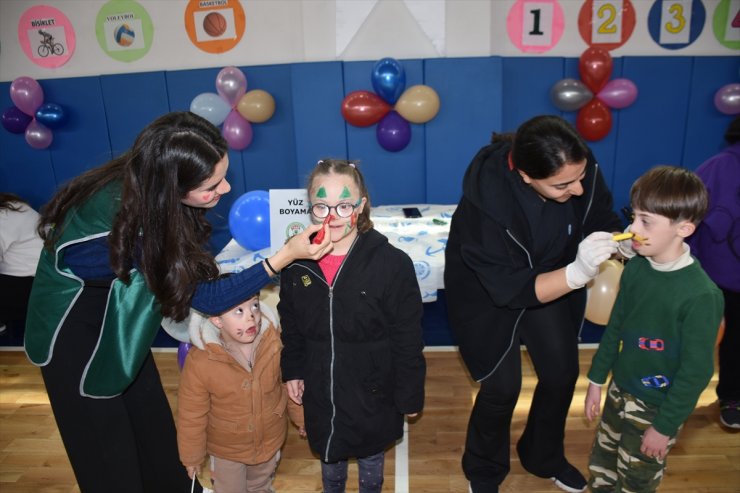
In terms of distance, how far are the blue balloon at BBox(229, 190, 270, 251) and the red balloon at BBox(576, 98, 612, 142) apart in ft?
9.01

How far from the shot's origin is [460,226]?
2.00 meters

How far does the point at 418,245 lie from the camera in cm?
306

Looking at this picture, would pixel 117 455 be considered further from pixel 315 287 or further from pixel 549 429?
pixel 549 429

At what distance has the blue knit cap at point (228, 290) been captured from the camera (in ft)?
5.29

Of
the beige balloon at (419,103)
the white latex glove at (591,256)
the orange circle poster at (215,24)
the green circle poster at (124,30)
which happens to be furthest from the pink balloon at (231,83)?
the white latex glove at (591,256)

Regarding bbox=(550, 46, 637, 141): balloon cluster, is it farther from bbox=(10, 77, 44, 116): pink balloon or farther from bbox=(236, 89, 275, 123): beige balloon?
bbox=(10, 77, 44, 116): pink balloon

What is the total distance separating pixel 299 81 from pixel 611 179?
2886mm

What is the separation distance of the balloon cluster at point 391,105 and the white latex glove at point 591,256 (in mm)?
2564

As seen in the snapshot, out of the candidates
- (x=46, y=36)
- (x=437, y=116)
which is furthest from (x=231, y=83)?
(x=46, y=36)

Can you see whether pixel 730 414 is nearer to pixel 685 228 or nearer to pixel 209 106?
pixel 685 228

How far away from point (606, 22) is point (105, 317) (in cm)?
450

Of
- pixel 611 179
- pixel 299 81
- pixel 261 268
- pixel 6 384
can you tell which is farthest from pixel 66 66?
pixel 611 179

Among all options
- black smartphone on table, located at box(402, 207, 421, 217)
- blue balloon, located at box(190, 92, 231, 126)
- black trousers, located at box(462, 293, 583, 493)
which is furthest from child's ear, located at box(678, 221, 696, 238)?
blue balloon, located at box(190, 92, 231, 126)

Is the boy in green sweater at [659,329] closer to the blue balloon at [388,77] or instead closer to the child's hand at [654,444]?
the child's hand at [654,444]
